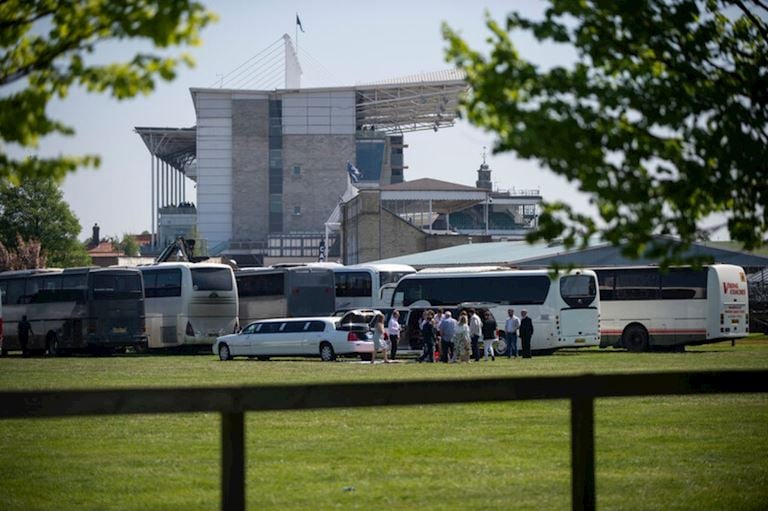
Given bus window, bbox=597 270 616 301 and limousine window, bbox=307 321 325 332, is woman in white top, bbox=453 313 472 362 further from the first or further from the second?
bus window, bbox=597 270 616 301

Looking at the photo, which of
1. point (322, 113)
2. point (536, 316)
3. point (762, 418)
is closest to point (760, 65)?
point (762, 418)

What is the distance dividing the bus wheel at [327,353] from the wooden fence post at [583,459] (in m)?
35.3

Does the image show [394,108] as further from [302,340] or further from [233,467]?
[233,467]

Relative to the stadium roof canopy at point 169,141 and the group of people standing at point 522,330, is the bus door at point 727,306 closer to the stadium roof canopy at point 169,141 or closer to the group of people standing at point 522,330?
the group of people standing at point 522,330

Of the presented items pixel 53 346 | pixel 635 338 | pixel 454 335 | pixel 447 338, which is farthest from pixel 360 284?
pixel 454 335

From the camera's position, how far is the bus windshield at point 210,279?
51750mm

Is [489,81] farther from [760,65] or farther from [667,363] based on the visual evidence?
[667,363]

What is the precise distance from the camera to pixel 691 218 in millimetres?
8078

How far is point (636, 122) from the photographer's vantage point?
26.8 ft

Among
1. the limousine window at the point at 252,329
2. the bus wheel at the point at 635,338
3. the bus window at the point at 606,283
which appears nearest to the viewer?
the limousine window at the point at 252,329

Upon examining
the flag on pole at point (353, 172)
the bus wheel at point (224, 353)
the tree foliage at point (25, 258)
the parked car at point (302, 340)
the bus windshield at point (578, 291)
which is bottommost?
the bus wheel at point (224, 353)

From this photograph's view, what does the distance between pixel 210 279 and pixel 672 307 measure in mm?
18915

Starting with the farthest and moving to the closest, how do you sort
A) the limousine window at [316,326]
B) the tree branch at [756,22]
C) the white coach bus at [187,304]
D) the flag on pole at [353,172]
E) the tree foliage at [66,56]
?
the flag on pole at [353,172] < the white coach bus at [187,304] < the limousine window at [316,326] < the tree branch at [756,22] < the tree foliage at [66,56]

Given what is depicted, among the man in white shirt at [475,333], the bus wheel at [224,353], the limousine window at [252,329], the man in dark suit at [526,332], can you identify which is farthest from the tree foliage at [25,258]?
the man in dark suit at [526,332]
